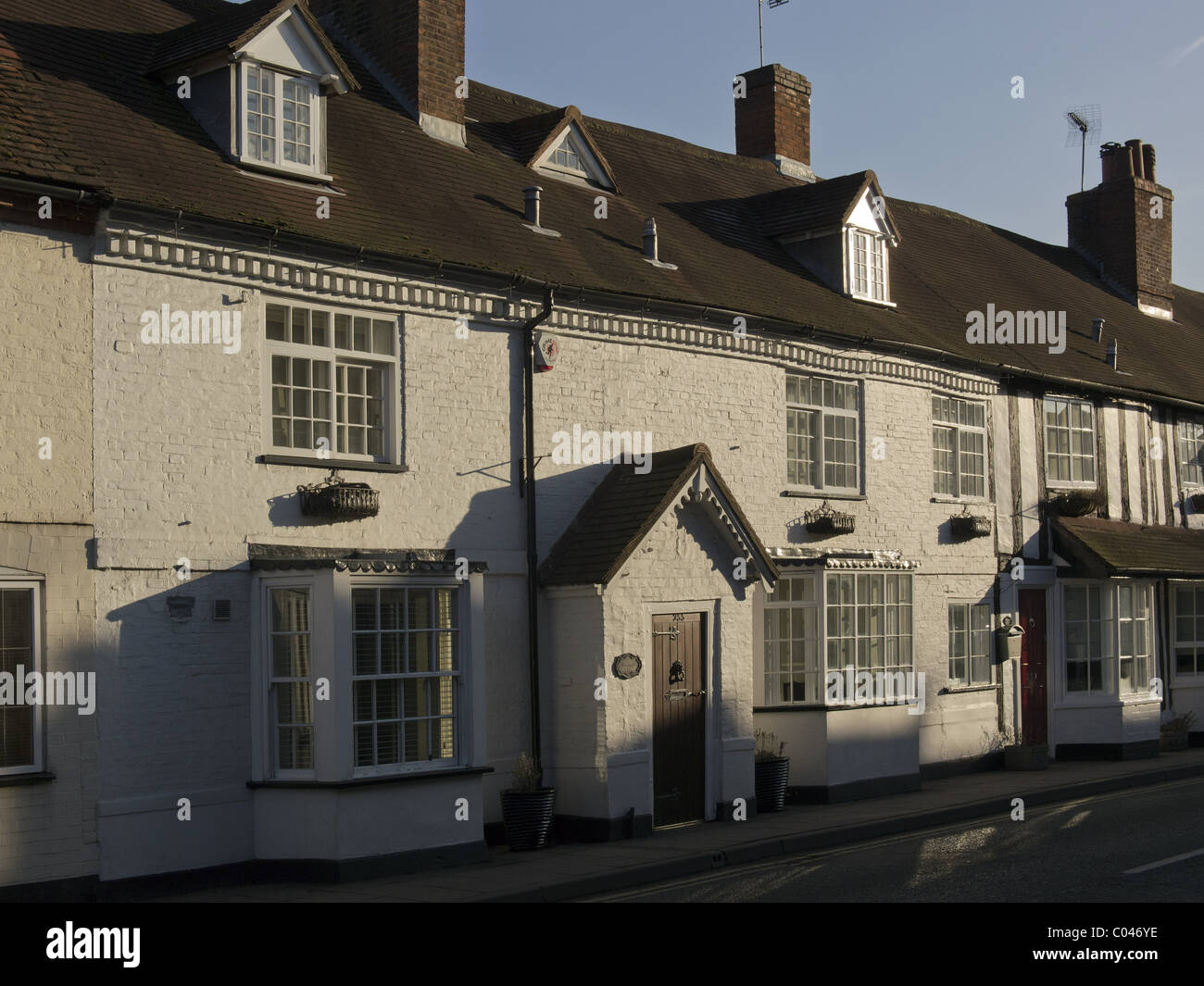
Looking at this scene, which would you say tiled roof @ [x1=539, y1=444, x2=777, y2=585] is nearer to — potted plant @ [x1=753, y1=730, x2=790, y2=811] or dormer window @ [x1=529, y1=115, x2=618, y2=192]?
potted plant @ [x1=753, y1=730, x2=790, y2=811]

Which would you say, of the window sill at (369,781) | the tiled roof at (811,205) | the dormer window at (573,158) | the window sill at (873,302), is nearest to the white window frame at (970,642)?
the window sill at (873,302)

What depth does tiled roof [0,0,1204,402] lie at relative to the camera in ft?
44.7

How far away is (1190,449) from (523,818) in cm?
1767

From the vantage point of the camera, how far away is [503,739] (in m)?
15.4

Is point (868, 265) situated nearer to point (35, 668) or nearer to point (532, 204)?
point (532, 204)

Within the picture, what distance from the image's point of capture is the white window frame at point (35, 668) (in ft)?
38.9

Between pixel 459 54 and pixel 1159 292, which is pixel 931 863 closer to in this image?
pixel 459 54

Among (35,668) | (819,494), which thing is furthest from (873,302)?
(35,668)

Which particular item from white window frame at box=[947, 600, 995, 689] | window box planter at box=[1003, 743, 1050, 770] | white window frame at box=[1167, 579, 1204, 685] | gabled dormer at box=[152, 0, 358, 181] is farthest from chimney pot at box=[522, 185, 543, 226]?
white window frame at box=[1167, 579, 1204, 685]

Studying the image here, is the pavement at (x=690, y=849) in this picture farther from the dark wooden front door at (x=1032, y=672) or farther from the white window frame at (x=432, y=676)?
the dark wooden front door at (x=1032, y=672)

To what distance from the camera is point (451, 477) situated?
15.2 m

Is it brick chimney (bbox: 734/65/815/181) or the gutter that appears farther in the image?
brick chimney (bbox: 734/65/815/181)

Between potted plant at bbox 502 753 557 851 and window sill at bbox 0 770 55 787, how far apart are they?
4.78 m

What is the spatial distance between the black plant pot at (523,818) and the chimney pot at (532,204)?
7.08m
